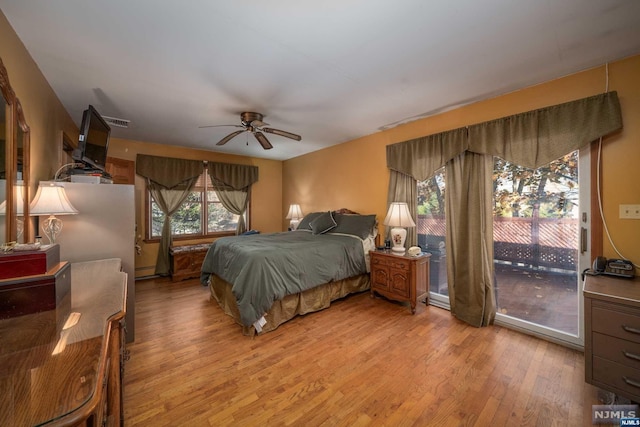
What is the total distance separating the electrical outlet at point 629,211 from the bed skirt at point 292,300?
2538 mm

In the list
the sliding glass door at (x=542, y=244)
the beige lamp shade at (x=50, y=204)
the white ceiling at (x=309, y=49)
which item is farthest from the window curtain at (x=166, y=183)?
the sliding glass door at (x=542, y=244)

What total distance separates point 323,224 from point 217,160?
2651 millimetres

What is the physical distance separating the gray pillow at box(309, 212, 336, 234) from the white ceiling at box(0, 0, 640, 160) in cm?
174

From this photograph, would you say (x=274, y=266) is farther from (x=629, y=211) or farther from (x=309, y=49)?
(x=629, y=211)

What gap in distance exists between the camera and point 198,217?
483 centimetres

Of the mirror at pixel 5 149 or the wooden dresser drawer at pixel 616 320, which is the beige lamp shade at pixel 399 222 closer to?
the wooden dresser drawer at pixel 616 320

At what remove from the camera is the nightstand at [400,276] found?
2846mm

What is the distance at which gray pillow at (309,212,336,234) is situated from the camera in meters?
3.89

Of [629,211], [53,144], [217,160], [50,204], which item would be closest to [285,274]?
[50,204]

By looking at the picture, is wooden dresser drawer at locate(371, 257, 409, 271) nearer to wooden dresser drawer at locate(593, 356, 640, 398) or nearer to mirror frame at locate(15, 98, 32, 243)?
wooden dresser drawer at locate(593, 356, 640, 398)

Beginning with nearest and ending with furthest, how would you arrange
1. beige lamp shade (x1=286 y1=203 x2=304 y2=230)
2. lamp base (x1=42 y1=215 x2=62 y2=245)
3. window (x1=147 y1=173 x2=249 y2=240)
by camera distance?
lamp base (x1=42 y1=215 x2=62 y2=245) → window (x1=147 y1=173 x2=249 y2=240) → beige lamp shade (x1=286 y1=203 x2=304 y2=230)

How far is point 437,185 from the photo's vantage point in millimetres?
3127

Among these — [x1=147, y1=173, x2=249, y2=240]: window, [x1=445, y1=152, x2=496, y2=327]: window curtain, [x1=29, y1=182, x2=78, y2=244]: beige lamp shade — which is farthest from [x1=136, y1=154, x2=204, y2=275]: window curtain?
[x1=445, y1=152, x2=496, y2=327]: window curtain

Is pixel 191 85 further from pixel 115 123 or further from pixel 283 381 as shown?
pixel 283 381
